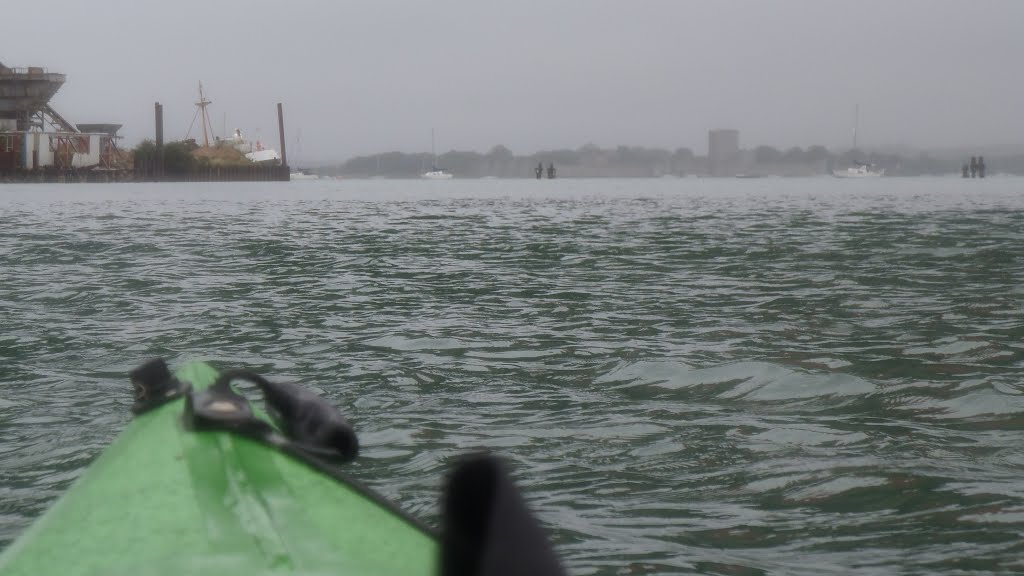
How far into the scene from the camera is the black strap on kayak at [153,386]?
2.75 m

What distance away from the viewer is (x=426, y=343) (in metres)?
8.13

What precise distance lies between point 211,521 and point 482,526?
4.43 ft

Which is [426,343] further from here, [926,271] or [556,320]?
[926,271]

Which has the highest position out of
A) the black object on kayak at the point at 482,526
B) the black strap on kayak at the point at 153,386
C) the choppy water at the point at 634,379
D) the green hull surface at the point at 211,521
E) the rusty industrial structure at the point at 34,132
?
the rusty industrial structure at the point at 34,132

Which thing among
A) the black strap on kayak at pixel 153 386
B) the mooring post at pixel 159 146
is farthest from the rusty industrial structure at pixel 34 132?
the black strap on kayak at pixel 153 386

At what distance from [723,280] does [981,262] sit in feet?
13.7

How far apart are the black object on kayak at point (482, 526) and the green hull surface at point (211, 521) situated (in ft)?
3.60

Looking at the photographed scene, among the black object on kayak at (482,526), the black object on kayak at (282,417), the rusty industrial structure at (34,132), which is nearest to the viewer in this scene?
the black object on kayak at (482,526)

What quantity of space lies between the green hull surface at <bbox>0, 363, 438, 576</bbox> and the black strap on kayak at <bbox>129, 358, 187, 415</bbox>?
4.0 inches

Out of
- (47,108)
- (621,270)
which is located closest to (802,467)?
(621,270)

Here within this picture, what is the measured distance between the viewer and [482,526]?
3.51ft

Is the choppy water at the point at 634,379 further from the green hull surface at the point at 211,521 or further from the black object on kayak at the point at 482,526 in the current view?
the black object on kayak at the point at 482,526

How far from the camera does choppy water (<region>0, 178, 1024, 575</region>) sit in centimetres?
400

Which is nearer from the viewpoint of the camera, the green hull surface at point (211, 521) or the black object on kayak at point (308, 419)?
the green hull surface at point (211, 521)
